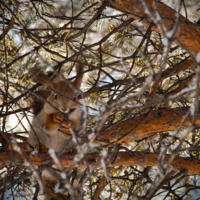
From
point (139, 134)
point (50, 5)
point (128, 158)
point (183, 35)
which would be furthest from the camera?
point (50, 5)

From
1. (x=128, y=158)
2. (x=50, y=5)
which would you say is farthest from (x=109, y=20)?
(x=128, y=158)

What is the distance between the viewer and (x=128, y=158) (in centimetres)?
188

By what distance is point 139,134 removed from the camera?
6.60 ft

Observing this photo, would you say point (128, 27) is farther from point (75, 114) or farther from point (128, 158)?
point (128, 158)

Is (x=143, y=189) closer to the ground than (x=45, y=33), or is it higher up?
closer to the ground

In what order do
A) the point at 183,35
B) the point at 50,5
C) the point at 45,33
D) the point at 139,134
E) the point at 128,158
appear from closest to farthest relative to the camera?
the point at 183,35 < the point at 128,158 < the point at 139,134 < the point at 50,5 < the point at 45,33

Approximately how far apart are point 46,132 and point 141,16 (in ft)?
3.70

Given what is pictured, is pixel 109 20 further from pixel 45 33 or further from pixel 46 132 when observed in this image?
pixel 46 132

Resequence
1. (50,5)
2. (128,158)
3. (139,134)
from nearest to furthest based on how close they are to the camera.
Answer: (128,158)
(139,134)
(50,5)

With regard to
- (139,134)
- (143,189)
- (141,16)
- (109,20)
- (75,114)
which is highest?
(109,20)

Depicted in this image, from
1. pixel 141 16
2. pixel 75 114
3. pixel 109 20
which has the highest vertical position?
pixel 109 20

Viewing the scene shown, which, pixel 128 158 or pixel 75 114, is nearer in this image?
pixel 128 158

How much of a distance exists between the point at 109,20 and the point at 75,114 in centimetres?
82

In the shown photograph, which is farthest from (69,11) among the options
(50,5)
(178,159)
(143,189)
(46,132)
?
(143,189)
